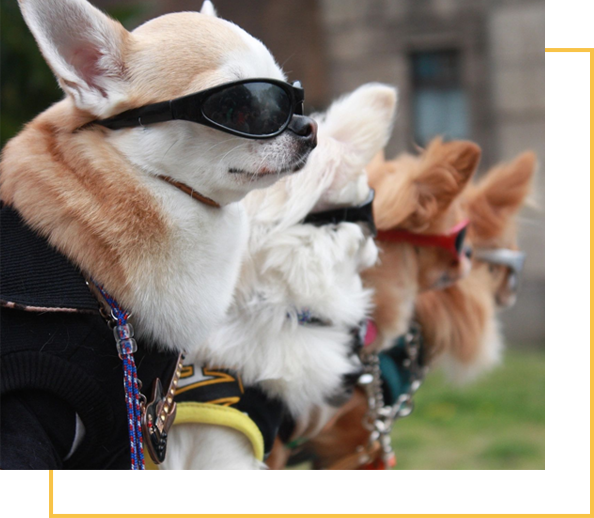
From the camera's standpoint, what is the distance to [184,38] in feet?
4.56

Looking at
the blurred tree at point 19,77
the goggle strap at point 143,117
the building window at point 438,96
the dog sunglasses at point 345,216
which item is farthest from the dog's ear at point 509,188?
the building window at point 438,96

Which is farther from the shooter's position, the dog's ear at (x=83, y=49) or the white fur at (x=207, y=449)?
the white fur at (x=207, y=449)

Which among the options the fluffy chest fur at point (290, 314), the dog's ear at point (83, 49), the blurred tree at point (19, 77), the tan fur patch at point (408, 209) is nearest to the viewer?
the dog's ear at point (83, 49)

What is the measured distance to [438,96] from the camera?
23.6 ft

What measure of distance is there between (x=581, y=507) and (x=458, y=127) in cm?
624

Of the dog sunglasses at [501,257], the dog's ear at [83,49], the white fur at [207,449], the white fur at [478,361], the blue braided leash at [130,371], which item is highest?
the dog's ear at [83,49]

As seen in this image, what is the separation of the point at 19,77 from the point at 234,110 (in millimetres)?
3617

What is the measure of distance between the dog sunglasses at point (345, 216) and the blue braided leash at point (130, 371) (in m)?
0.72

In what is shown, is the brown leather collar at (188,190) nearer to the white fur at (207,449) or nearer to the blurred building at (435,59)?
the white fur at (207,449)

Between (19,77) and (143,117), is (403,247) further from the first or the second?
(19,77)

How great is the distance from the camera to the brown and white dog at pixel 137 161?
53.3 inches

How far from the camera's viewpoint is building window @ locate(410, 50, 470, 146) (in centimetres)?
707

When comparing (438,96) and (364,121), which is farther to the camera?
(438,96)

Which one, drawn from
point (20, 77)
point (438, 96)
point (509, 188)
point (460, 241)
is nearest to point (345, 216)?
point (460, 241)
